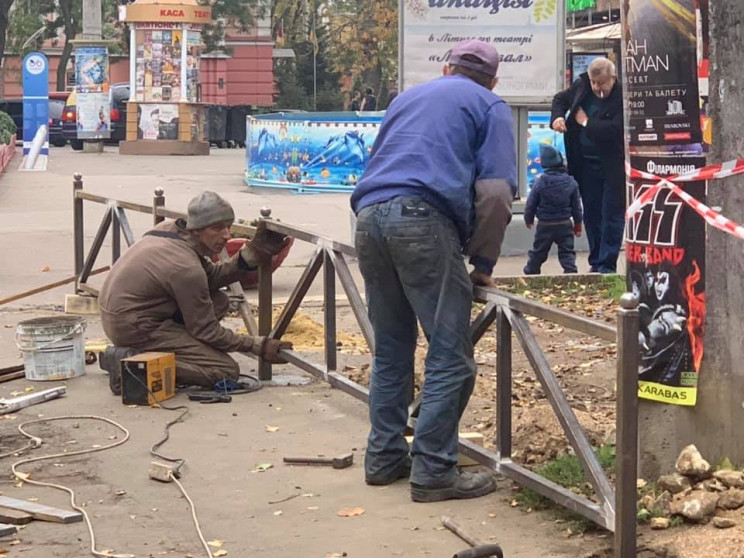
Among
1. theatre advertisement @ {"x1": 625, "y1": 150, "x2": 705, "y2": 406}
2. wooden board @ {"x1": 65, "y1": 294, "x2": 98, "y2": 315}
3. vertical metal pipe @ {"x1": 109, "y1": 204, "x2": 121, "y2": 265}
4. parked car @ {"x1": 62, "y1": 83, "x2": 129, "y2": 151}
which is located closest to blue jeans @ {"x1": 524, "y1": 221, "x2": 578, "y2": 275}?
vertical metal pipe @ {"x1": 109, "y1": 204, "x2": 121, "y2": 265}

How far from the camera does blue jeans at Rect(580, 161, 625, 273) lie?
10.8 m

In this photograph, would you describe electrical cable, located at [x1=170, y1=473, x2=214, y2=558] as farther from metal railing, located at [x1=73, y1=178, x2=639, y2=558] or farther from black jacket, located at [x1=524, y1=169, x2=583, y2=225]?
black jacket, located at [x1=524, y1=169, x2=583, y2=225]

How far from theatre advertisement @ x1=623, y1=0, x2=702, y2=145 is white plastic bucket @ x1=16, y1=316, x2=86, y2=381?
4085 mm

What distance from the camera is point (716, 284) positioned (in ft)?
16.1

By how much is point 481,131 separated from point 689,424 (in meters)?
1.38

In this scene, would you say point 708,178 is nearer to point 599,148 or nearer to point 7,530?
point 7,530

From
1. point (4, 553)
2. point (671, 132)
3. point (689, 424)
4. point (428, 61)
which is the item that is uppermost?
point (428, 61)

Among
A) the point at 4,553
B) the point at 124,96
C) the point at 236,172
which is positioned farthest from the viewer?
the point at 124,96

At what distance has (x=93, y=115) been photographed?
1393 inches

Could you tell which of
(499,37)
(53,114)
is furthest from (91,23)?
(499,37)

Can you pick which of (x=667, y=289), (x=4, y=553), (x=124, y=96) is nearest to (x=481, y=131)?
(x=667, y=289)

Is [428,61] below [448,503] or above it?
above

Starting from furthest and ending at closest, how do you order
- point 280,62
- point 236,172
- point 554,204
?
point 280,62 < point 236,172 < point 554,204

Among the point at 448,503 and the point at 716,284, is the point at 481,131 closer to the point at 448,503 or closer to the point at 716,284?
the point at 716,284
